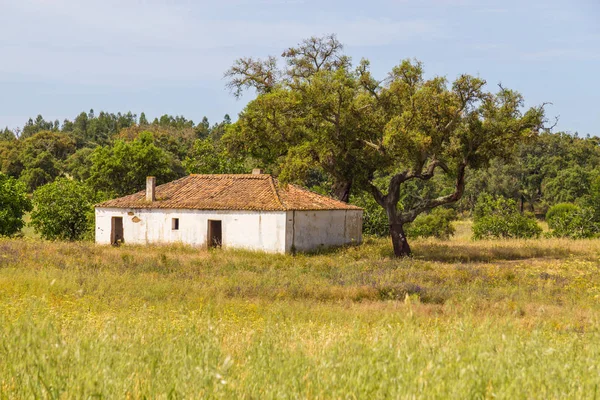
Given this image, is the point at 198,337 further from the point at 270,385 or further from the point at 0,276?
the point at 0,276

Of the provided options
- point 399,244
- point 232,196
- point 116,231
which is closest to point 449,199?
point 399,244

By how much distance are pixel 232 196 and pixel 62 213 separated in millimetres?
12454

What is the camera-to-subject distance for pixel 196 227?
31.6 m

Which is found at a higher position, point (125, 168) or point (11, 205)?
point (125, 168)

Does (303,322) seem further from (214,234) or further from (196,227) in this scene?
(214,234)

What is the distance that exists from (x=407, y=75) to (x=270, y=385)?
24873 millimetres

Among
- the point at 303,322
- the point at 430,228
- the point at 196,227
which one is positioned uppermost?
the point at 196,227

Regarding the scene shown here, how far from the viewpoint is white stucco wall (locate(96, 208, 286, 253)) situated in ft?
97.9

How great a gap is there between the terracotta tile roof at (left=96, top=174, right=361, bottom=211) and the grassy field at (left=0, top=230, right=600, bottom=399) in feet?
9.07

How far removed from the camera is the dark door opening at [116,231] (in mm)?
34188

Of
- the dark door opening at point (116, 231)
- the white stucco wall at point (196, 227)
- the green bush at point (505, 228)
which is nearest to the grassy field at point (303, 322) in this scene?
the white stucco wall at point (196, 227)

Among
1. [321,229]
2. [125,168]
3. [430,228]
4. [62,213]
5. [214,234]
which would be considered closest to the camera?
[321,229]

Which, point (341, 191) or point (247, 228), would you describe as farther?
point (341, 191)

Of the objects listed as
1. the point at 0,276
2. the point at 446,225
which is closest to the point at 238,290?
the point at 0,276
